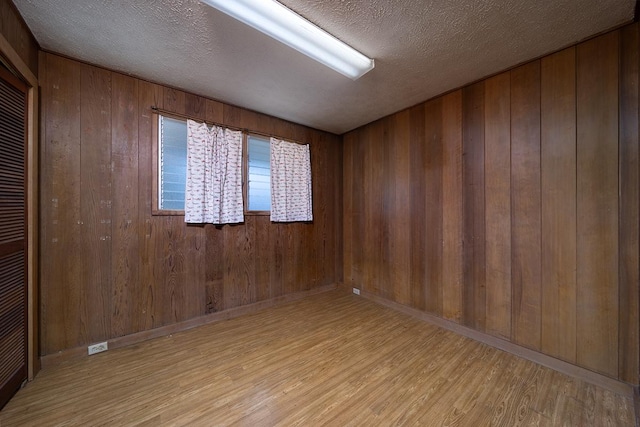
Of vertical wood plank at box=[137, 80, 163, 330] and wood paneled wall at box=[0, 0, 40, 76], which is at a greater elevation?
wood paneled wall at box=[0, 0, 40, 76]

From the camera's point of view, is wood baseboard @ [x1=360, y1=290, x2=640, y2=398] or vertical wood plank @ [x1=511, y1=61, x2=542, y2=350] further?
vertical wood plank @ [x1=511, y1=61, x2=542, y2=350]

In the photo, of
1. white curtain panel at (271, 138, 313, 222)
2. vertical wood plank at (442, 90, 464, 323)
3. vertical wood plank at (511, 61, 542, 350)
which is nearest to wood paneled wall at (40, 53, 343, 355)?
white curtain panel at (271, 138, 313, 222)

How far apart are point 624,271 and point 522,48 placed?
1.75 m

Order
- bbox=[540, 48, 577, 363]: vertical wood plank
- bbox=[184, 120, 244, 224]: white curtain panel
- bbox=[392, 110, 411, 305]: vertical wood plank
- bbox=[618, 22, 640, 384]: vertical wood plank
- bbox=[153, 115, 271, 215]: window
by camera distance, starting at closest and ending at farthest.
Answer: bbox=[618, 22, 640, 384]: vertical wood plank → bbox=[540, 48, 577, 363]: vertical wood plank → bbox=[153, 115, 271, 215]: window → bbox=[184, 120, 244, 224]: white curtain panel → bbox=[392, 110, 411, 305]: vertical wood plank

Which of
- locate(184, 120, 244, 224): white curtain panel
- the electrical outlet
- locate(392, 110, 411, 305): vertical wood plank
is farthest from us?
locate(392, 110, 411, 305): vertical wood plank

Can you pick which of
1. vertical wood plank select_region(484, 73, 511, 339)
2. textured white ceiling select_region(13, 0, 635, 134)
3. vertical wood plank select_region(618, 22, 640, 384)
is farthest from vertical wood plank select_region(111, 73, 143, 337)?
vertical wood plank select_region(618, 22, 640, 384)

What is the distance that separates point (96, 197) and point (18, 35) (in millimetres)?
1130

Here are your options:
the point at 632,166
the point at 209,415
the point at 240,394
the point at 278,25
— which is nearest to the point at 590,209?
the point at 632,166

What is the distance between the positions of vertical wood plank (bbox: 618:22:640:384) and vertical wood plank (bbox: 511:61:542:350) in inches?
16.3

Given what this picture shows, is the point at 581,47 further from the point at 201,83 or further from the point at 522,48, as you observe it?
the point at 201,83

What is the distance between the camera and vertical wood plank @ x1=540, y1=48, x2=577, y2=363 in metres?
1.73

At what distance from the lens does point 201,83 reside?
2.23 metres

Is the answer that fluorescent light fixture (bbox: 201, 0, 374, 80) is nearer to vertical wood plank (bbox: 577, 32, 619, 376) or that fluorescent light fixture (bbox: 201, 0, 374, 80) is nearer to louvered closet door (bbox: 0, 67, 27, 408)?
louvered closet door (bbox: 0, 67, 27, 408)

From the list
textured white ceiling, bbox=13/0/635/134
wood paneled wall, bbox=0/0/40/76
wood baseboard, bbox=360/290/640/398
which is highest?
textured white ceiling, bbox=13/0/635/134
